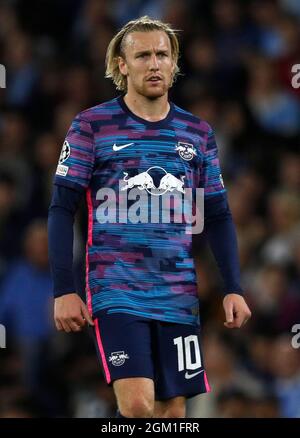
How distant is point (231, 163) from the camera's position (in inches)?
362

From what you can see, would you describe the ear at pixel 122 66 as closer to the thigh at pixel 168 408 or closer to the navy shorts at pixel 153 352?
the navy shorts at pixel 153 352

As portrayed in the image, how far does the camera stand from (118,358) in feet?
16.8

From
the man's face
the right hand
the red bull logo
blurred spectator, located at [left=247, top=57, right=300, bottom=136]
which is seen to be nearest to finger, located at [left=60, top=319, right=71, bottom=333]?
the right hand

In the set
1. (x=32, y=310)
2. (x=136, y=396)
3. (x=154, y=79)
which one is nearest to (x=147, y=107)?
(x=154, y=79)

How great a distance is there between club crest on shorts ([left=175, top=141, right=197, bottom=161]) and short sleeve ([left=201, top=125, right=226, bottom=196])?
0.32ft

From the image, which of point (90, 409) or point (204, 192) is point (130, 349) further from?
point (90, 409)

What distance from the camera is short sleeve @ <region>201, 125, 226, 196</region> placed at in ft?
17.9

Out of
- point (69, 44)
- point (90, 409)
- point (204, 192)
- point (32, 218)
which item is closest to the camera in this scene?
point (204, 192)

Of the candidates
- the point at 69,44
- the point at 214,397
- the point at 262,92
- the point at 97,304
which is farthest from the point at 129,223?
the point at 69,44

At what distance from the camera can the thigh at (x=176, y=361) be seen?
522cm

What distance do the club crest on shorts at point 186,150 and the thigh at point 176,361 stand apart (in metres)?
0.70

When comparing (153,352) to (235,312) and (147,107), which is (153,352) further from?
(147,107)

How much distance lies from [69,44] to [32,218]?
2.32m

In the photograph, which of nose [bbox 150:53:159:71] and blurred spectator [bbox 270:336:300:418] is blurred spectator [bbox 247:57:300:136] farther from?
nose [bbox 150:53:159:71]
